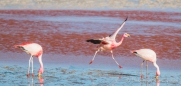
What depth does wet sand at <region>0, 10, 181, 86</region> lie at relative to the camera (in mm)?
11031

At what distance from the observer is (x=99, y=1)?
25766mm

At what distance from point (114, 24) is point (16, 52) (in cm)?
620

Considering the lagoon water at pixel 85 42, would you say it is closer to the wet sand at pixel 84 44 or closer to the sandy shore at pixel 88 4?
the wet sand at pixel 84 44

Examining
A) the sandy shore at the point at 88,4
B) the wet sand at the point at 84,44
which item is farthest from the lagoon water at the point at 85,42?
the sandy shore at the point at 88,4

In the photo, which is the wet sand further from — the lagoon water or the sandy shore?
the sandy shore

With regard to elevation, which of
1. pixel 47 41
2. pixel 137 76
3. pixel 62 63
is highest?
pixel 47 41

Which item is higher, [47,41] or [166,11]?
[166,11]

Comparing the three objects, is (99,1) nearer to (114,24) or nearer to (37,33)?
(114,24)

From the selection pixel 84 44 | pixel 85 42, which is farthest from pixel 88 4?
pixel 84 44

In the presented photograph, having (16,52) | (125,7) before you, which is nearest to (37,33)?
(16,52)

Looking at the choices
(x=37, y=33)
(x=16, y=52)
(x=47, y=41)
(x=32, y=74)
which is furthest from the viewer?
(x=37, y=33)

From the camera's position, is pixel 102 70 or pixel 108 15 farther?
pixel 108 15

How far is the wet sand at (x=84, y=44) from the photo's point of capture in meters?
11.0

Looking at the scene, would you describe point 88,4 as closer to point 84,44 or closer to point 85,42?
point 85,42
